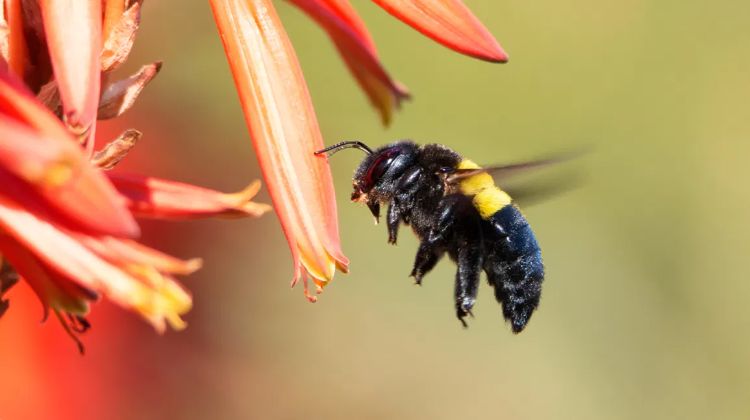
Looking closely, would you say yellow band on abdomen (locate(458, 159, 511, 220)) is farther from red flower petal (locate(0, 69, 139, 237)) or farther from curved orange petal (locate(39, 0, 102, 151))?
red flower petal (locate(0, 69, 139, 237))

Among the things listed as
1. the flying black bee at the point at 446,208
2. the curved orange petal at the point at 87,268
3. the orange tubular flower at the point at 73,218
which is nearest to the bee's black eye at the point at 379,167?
the flying black bee at the point at 446,208

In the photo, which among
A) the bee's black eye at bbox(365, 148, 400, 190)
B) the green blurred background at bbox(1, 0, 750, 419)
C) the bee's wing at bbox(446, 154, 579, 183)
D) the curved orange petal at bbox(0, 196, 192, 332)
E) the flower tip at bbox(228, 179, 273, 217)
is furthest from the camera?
the green blurred background at bbox(1, 0, 750, 419)

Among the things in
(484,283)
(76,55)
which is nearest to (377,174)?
(76,55)

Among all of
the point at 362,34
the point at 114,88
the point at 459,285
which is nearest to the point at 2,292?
the point at 114,88

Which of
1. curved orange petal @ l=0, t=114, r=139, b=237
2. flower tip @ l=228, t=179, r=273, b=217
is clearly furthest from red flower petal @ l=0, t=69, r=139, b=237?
flower tip @ l=228, t=179, r=273, b=217

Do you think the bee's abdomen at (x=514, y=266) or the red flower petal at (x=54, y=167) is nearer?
the red flower petal at (x=54, y=167)

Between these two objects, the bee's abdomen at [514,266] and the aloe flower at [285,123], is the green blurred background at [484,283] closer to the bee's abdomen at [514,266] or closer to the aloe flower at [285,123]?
the bee's abdomen at [514,266]
